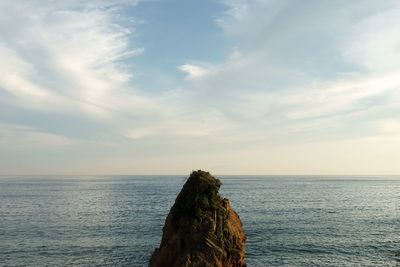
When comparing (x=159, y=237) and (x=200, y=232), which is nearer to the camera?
(x=200, y=232)

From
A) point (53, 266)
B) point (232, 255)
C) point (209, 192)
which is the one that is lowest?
point (53, 266)

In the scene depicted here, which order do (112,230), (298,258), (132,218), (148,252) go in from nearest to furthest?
(298,258) → (148,252) → (112,230) → (132,218)

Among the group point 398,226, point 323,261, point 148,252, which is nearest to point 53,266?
point 148,252

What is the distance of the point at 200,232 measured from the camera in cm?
2792

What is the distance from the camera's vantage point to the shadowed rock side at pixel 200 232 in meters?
27.4

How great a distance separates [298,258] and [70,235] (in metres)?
37.1

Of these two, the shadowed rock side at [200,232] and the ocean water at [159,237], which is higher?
the shadowed rock side at [200,232]

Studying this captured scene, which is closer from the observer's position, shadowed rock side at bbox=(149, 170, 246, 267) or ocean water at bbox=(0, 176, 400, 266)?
shadowed rock side at bbox=(149, 170, 246, 267)

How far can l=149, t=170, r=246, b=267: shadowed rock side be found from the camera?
90.0 feet

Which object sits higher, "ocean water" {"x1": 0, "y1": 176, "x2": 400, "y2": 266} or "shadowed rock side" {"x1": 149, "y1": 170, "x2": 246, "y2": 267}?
"shadowed rock side" {"x1": 149, "y1": 170, "x2": 246, "y2": 267}

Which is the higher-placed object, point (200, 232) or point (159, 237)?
point (200, 232)

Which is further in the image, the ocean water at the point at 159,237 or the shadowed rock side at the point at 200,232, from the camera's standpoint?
the ocean water at the point at 159,237

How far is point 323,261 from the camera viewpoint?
48.5 metres

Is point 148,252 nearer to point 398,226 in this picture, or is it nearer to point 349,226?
point 349,226
